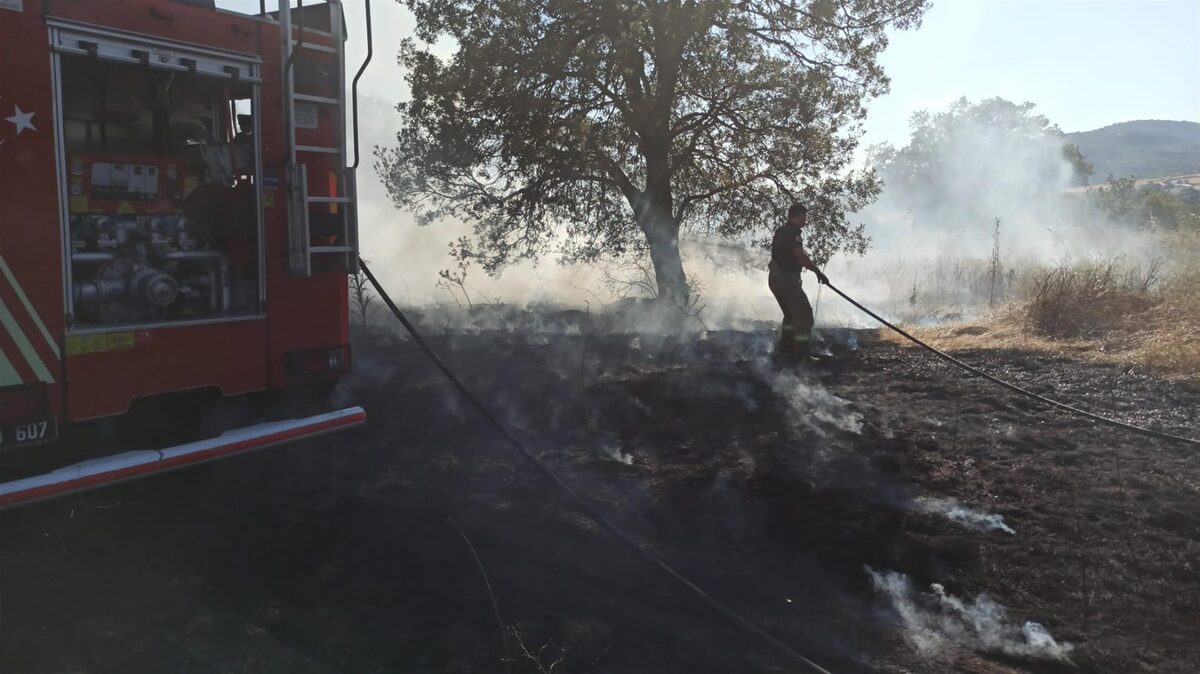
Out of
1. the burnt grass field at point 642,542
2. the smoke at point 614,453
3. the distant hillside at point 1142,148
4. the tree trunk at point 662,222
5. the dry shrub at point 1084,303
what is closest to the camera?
the burnt grass field at point 642,542

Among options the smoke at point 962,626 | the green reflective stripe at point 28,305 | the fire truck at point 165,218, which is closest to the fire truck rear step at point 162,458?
the fire truck at point 165,218

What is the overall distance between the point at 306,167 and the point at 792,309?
550 cm

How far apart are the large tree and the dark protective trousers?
3.99 m

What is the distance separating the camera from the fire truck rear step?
→ 402 cm

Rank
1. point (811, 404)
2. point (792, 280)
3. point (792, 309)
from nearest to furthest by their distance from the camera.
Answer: point (811, 404) < point (792, 280) < point (792, 309)

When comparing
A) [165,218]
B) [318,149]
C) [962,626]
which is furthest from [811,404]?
[165,218]

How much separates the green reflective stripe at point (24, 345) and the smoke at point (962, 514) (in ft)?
16.0

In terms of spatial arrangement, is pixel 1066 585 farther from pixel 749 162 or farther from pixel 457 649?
pixel 749 162

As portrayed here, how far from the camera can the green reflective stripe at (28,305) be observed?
3.98 m

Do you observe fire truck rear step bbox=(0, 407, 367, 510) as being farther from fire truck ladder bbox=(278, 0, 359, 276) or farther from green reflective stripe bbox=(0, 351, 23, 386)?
fire truck ladder bbox=(278, 0, 359, 276)

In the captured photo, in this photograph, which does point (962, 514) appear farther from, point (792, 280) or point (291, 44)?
point (291, 44)

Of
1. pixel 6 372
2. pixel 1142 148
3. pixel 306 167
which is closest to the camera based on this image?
pixel 6 372

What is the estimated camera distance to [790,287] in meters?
9.05

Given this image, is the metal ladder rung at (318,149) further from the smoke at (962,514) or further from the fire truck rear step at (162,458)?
the smoke at (962,514)
